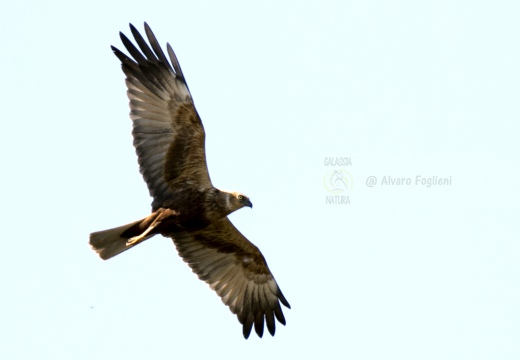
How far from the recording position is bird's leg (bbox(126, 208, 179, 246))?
13.4 meters

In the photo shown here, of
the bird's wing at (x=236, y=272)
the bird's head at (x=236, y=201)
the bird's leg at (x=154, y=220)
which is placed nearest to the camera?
the bird's leg at (x=154, y=220)

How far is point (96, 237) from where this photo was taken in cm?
1345

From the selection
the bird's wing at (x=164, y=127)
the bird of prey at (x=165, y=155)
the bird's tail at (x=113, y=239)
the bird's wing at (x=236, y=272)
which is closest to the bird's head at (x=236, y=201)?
the bird of prey at (x=165, y=155)

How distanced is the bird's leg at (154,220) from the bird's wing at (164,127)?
0.11 m

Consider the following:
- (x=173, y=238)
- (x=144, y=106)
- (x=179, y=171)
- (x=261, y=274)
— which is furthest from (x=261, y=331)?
(x=144, y=106)

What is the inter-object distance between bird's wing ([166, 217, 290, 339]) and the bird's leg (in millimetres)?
784

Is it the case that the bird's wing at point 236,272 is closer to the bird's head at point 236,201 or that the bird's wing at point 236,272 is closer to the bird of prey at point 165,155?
the bird of prey at point 165,155

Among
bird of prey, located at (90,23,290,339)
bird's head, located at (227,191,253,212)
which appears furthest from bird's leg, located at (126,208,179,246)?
bird's head, located at (227,191,253,212)

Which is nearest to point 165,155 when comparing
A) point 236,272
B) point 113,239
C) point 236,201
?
point 236,201

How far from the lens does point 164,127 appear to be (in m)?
13.6

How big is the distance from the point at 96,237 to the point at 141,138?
144 centimetres

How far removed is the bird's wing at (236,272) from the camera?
1446 cm

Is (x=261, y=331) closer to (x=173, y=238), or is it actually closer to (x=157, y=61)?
(x=173, y=238)

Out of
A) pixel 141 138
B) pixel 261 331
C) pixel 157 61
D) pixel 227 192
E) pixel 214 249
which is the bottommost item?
pixel 261 331
